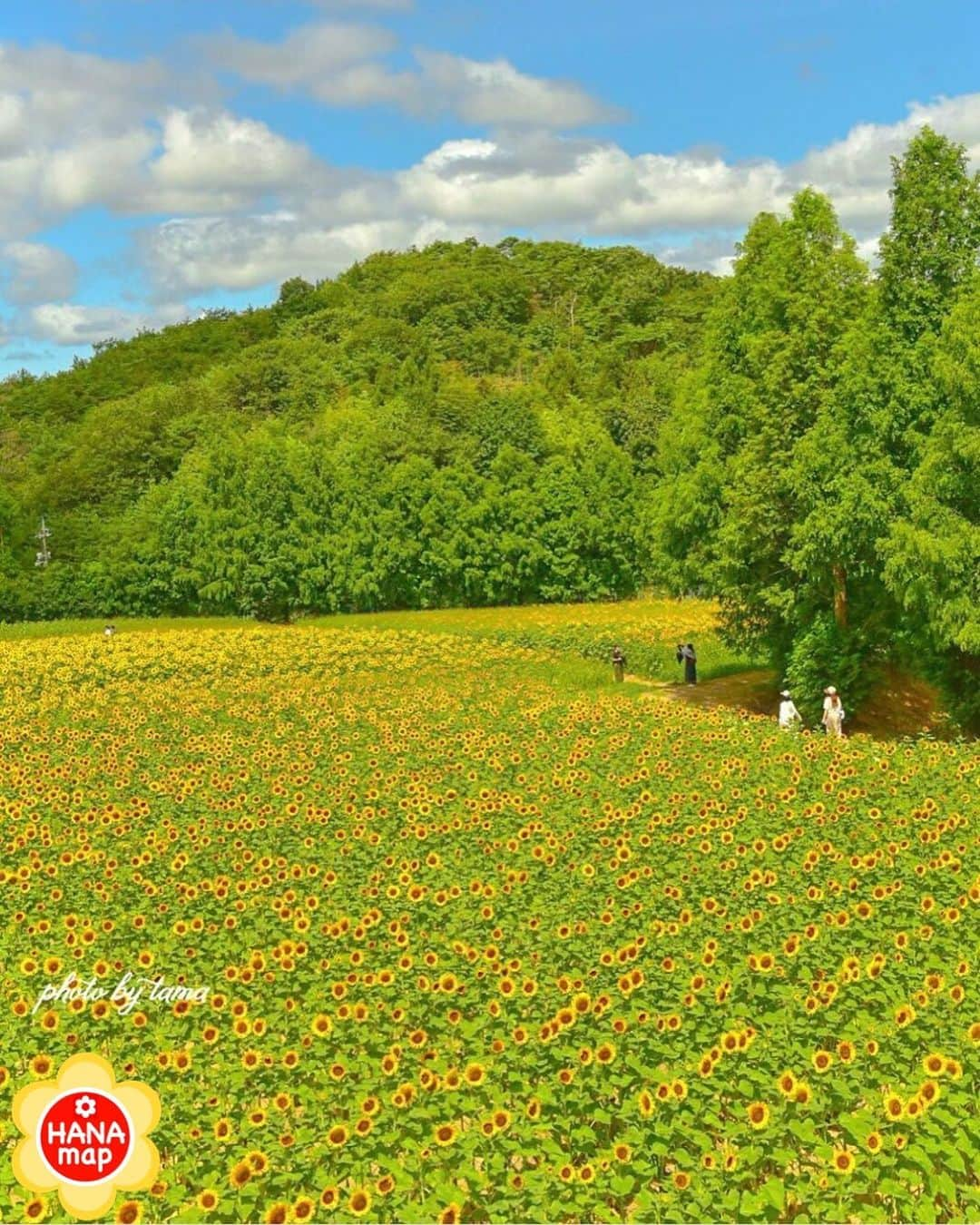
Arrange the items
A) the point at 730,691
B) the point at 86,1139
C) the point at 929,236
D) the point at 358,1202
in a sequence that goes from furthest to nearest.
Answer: the point at 730,691, the point at 929,236, the point at 358,1202, the point at 86,1139

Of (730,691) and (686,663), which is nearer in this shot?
(730,691)

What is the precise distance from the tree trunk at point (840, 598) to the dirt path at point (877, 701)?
2005mm

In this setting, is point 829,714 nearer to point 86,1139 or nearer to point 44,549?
point 86,1139

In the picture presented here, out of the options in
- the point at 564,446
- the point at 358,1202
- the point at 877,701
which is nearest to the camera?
the point at 358,1202

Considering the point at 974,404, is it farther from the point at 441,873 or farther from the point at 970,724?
the point at 441,873

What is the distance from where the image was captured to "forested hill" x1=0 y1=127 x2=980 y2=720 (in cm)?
2056

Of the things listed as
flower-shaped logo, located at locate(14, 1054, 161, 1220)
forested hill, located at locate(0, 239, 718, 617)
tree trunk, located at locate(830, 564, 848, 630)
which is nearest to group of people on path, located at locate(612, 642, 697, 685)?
tree trunk, located at locate(830, 564, 848, 630)

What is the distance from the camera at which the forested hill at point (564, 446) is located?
67.5 ft

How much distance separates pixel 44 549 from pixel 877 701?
55.4 metres

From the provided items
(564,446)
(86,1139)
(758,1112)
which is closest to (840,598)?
(758,1112)

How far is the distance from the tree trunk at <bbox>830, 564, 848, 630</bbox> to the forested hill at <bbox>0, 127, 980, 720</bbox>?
3.9 inches

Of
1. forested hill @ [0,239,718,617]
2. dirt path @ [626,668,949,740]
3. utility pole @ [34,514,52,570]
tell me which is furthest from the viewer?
utility pole @ [34,514,52,570]

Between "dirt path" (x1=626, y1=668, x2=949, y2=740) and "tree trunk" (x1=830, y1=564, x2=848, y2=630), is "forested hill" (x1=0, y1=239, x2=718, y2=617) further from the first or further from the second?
"tree trunk" (x1=830, y1=564, x2=848, y2=630)

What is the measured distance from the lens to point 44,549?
6738cm
